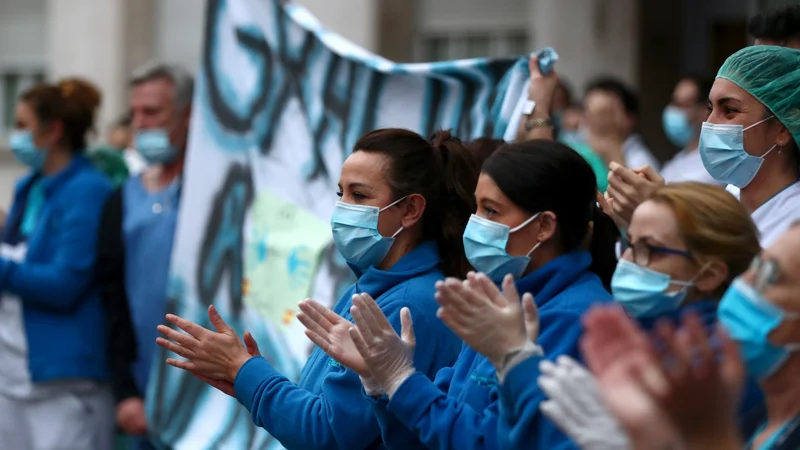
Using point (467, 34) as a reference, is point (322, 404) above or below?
below

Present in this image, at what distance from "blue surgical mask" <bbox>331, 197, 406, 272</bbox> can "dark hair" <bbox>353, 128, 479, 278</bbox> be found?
3.4 inches

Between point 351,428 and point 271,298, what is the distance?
2233 millimetres

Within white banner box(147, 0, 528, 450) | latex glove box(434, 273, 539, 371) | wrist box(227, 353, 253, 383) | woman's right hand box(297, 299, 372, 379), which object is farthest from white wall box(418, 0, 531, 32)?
latex glove box(434, 273, 539, 371)

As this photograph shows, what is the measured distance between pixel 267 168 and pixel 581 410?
146 inches

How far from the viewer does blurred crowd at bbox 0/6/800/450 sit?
7.92 feet

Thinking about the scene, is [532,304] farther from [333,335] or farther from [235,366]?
[235,366]

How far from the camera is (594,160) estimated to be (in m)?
6.54

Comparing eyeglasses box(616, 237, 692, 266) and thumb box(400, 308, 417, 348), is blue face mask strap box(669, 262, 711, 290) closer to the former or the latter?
eyeglasses box(616, 237, 692, 266)

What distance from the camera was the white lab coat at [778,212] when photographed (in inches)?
150

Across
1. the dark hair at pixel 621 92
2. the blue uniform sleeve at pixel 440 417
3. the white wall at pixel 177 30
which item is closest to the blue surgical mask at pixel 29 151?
the dark hair at pixel 621 92

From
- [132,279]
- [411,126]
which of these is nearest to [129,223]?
[132,279]

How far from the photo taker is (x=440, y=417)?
319 centimetres

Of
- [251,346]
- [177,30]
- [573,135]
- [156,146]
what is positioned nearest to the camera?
[251,346]

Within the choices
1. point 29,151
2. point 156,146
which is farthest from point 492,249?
point 29,151
